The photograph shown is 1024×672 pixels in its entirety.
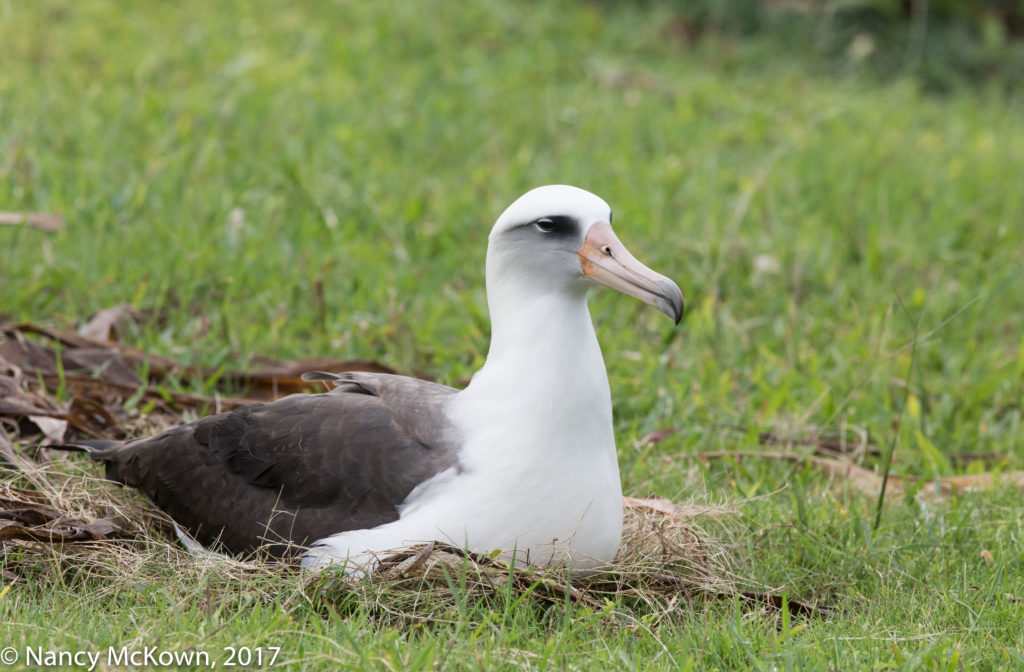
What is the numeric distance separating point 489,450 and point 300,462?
590 millimetres

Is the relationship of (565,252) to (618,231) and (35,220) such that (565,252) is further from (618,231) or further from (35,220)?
(35,220)

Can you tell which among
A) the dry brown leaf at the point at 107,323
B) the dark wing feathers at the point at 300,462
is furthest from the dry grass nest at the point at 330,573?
the dry brown leaf at the point at 107,323

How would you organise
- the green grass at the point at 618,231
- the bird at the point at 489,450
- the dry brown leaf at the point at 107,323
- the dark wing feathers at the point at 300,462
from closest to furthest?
the green grass at the point at 618,231 → the bird at the point at 489,450 → the dark wing feathers at the point at 300,462 → the dry brown leaf at the point at 107,323

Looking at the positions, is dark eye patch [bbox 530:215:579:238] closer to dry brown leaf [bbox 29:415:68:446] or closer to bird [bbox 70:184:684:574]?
bird [bbox 70:184:684:574]

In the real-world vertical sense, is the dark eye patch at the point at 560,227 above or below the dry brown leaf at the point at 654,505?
above

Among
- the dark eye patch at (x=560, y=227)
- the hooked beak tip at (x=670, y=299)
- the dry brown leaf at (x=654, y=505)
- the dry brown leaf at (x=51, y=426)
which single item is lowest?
the dry brown leaf at (x=654, y=505)

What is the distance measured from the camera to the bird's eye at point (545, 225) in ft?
12.2

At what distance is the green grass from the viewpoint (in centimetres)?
347

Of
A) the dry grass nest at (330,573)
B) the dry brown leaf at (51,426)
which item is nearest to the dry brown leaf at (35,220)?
the dry brown leaf at (51,426)

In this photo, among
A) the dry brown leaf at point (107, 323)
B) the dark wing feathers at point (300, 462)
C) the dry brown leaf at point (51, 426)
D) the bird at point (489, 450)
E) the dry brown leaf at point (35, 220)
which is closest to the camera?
the bird at point (489, 450)

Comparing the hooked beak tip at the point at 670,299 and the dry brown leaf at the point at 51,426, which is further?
the dry brown leaf at the point at 51,426

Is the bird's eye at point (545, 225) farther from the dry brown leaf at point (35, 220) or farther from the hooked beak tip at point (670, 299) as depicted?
the dry brown leaf at point (35, 220)

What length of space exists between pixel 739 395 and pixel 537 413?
204cm

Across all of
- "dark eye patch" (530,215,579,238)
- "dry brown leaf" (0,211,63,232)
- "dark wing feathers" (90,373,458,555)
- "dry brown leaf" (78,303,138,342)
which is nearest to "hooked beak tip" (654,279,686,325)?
"dark eye patch" (530,215,579,238)
